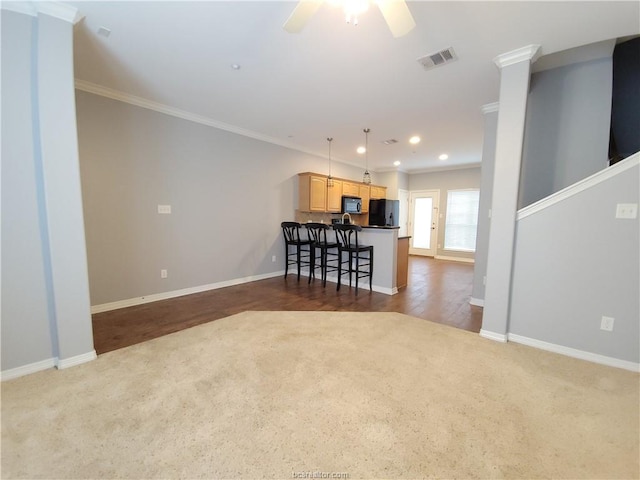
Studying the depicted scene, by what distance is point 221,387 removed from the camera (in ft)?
6.13

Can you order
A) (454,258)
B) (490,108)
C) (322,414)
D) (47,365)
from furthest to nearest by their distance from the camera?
(454,258)
(490,108)
(47,365)
(322,414)

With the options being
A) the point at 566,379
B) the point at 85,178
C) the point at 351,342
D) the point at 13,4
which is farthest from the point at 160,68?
the point at 566,379

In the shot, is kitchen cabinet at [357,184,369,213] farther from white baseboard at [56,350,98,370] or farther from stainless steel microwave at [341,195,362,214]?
white baseboard at [56,350,98,370]

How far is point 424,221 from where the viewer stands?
323 inches

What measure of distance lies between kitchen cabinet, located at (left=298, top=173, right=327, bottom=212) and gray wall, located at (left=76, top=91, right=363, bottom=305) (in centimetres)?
43

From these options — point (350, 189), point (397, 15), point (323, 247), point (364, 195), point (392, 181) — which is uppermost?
point (397, 15)

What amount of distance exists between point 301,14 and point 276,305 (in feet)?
9.90

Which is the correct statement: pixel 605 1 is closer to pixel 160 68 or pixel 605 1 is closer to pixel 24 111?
pixel 160 68

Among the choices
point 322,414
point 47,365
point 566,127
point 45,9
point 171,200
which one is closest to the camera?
point 322,414

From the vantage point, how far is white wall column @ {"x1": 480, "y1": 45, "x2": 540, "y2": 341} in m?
2.42

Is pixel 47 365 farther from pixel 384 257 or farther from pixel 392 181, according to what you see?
pixel 392 181

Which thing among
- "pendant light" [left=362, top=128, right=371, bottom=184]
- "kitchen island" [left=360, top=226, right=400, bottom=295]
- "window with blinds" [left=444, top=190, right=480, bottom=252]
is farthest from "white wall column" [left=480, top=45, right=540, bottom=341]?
"window with blinds" [left=444, top=190, right=480, bottom=252]

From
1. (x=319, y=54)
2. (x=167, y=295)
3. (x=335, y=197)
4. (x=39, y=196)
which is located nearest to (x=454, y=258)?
(x=335, y=197)

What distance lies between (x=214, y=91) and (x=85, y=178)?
1802 millimetres
